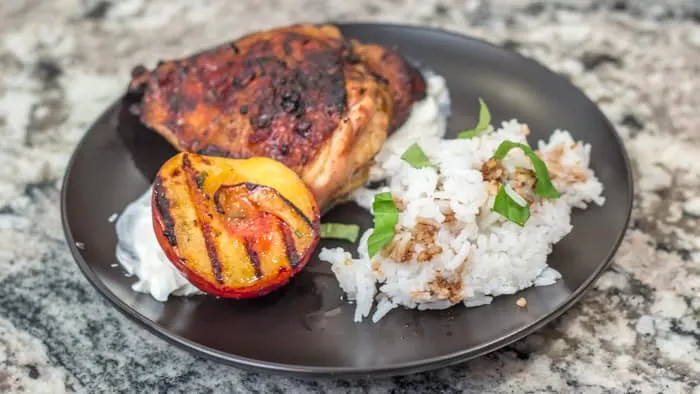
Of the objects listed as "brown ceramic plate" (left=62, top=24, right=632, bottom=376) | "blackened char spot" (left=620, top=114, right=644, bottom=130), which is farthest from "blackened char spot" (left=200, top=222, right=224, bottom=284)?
"blackened char spot" (left=620, top=114, right=644, bottom=130)

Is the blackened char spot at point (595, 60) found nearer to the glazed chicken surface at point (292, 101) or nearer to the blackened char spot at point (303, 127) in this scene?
the glazed chicken surface at point (292, 101)

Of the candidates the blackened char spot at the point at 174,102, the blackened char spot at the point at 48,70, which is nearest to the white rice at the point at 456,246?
the blackened char spot at the point at 174,102

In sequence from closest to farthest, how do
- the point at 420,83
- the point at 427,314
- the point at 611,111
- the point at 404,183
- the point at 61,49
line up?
the point at 427,314, the point at 404,183, the point at 420,83, the point at 611,111, the point at 61,49

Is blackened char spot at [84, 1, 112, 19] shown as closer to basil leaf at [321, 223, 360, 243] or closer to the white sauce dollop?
the white sauce dollop

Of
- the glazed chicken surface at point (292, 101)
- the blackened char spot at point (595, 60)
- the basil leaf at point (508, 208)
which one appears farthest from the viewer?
the blackened char spot at point (595, 60)

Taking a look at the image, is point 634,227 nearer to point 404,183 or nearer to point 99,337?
point 404,183

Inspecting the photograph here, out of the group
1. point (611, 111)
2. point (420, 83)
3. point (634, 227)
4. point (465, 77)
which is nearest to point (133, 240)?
point (420, 83)
